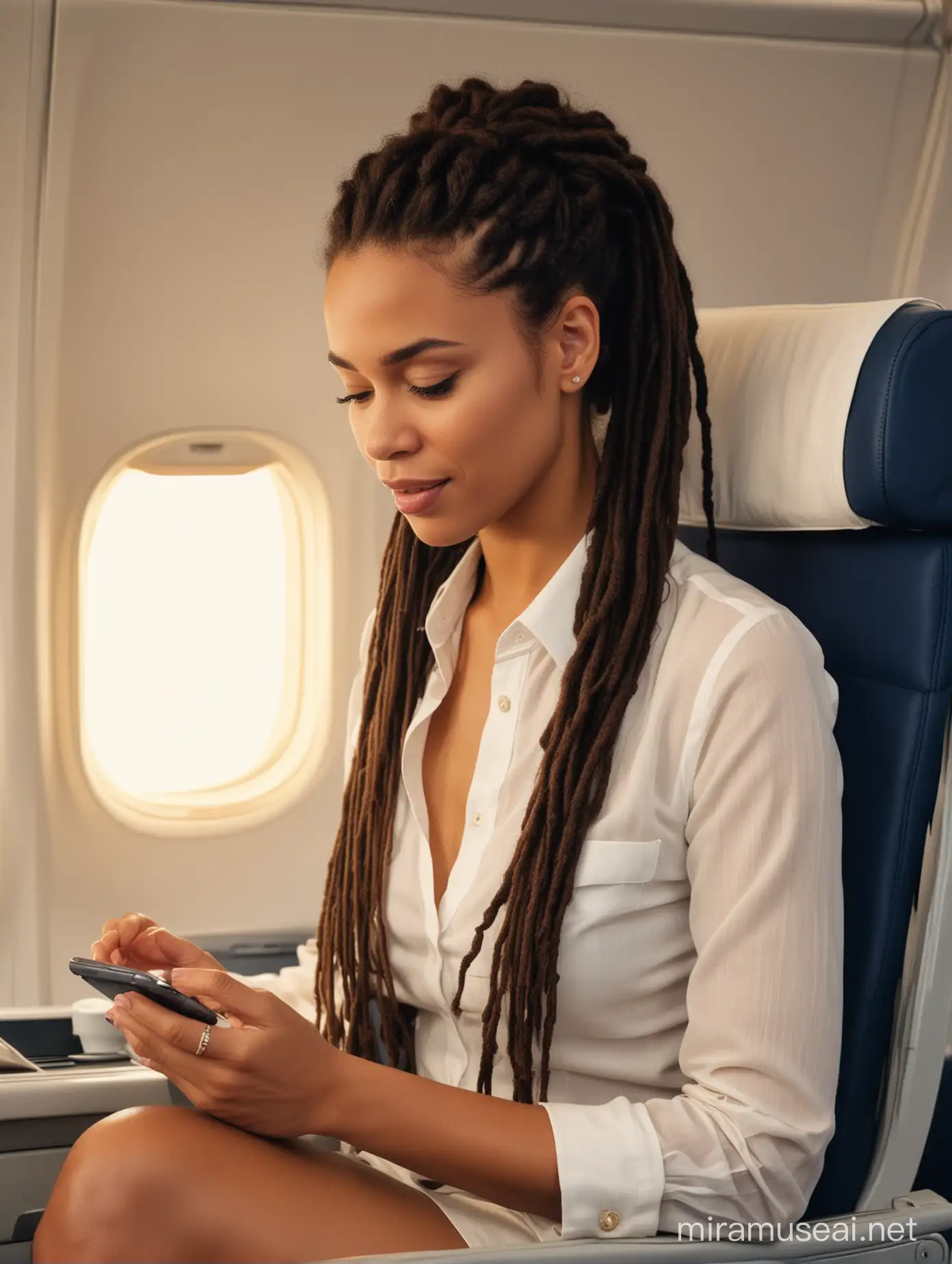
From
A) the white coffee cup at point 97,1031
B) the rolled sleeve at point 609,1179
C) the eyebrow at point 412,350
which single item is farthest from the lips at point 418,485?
the white coffee cup at point 97,1031

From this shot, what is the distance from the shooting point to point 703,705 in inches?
54.5

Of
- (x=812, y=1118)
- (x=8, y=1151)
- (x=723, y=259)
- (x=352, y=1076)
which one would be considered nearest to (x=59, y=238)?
(x=723, y=259)

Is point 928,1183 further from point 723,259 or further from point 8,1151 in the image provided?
point 723,259

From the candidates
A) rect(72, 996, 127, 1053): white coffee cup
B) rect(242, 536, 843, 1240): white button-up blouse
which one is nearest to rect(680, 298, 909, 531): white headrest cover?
rect(242, 536, 843, 1240): white button-up blouse

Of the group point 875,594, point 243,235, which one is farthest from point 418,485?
point 243,235

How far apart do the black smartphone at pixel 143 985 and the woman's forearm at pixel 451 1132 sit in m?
0.14

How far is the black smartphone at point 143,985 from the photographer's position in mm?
1273

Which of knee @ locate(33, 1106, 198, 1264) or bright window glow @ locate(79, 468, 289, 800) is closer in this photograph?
knee @ locate(33, 1106, 198, 1264)

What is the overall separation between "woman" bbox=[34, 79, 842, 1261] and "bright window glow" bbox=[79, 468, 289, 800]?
1.52 m

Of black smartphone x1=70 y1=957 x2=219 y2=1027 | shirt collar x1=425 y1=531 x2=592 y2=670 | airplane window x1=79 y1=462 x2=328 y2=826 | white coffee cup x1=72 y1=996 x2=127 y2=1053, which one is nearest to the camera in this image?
A: black smartphone x1=70 y1=957 x2=219 y2=1027

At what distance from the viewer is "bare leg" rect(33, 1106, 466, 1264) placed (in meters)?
1.29

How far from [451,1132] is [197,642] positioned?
6.73ft

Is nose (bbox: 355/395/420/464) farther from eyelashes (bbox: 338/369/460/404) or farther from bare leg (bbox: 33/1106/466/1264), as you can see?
bare leg (bbox: 33/1106/466/1264)

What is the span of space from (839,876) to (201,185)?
1962mm
